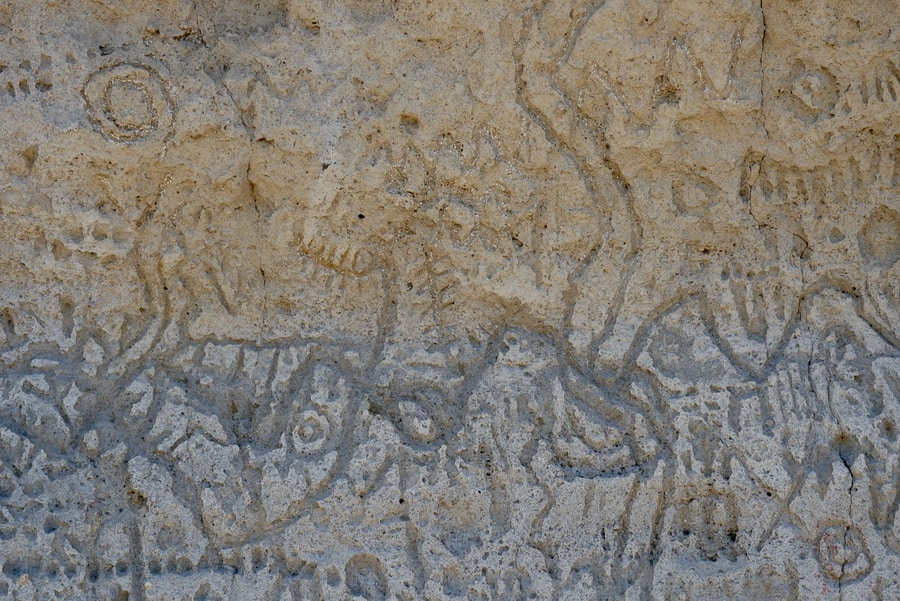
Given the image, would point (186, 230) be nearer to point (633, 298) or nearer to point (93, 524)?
point (93, 524)

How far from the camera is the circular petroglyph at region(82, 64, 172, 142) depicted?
87.0 inches

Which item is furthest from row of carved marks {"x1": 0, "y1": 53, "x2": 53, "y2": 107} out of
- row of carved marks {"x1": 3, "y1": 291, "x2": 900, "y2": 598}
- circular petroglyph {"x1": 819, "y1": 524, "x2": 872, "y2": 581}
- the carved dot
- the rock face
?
circular petroglyph {"x1": 819, "y1": 524, "x2": 872, "y2": 581}

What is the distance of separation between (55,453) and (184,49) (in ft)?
2.77

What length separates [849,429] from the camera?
91.0 inches

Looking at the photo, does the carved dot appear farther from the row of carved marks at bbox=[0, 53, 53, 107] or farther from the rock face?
the row of carved marks at bbox=[0, 53, 53, 107]

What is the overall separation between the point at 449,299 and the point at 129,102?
75cm

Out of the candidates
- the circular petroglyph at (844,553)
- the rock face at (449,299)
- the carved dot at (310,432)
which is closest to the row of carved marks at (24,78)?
the rock face at (449,299)

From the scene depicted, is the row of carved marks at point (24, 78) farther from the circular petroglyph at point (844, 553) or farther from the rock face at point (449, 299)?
the circular petroglyph at point (844, 553)

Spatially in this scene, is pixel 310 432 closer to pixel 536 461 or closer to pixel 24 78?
pixel 536 461

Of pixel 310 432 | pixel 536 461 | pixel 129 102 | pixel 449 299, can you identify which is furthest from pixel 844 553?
pixel 129 102

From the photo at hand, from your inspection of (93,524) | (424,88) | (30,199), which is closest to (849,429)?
(424,88)

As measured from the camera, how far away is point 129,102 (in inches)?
87.4

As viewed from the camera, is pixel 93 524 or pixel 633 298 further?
pixel 633 298

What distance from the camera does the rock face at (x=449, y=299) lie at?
7.33 ft
